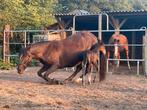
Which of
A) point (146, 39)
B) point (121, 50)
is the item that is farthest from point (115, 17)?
point (146, 39)

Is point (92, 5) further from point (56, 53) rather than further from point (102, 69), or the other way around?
point (56, 53)

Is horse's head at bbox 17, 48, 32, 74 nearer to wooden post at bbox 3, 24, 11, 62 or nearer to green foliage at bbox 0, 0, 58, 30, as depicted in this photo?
wooden post at bbox 3, 24, 11, 62

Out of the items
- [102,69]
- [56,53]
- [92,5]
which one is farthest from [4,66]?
[92,5]

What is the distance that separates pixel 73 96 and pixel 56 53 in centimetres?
278

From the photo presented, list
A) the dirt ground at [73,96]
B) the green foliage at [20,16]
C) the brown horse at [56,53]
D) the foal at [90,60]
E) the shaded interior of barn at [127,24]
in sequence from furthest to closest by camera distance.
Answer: the green foliage at [20,16], the shaded interior of barn at [127,24], the brown horse at [56,53], the foal at [90,60], the dirt ground at [73,96]

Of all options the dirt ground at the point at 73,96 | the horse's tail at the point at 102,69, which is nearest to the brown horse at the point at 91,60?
the horse's tail at the point at 102,69

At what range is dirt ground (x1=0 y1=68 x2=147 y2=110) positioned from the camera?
697 cm

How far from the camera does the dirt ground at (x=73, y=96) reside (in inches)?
274

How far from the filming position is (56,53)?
35.7ft

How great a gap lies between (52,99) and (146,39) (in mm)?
6463

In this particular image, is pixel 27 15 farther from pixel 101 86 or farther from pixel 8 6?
pixel 101 86

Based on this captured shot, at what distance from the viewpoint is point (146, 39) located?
44.2 ft

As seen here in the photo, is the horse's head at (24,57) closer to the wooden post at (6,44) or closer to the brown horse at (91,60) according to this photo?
the brown horse at (91,60)

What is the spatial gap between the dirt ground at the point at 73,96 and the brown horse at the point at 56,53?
0.51 m
